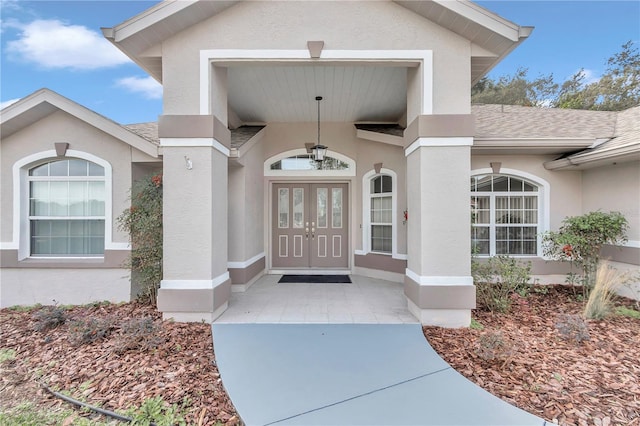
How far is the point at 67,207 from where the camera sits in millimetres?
5773

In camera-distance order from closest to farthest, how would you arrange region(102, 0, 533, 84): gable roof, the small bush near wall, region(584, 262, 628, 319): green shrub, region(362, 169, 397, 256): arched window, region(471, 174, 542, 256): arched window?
region(102, 0, 533, 84): gable roof
region(584, 262, 628, 319): green shrub
the small bush near wall
region(471, 174, 542, 256): arched window
region(362, 169, 397, 256): arched window

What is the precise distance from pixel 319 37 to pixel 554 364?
5.29m

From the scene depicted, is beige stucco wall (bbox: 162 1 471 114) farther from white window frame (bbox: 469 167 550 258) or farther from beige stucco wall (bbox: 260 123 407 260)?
beige stucco wall (bbox: 260 123 407 260)

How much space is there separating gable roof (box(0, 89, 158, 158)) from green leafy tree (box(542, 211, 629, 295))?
8027mm

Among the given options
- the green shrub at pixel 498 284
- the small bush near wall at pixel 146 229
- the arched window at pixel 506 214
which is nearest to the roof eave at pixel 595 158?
the arched window at pixel 506 214

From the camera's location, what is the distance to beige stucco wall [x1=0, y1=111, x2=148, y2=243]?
219 inches

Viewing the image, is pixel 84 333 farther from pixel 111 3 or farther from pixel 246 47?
pixel 111 3

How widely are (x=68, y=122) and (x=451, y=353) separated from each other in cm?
746

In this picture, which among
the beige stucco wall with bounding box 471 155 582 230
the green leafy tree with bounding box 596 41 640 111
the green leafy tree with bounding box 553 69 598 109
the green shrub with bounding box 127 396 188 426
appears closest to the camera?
the green shrub with bounding box 127 396 188 426

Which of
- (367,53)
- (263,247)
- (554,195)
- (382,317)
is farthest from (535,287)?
(263,247)

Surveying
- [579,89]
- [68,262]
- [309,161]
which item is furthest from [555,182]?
[579,89]

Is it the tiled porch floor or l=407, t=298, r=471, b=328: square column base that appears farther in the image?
the tiled porch floor

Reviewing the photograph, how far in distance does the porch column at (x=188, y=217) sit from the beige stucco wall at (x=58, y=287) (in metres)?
1.88

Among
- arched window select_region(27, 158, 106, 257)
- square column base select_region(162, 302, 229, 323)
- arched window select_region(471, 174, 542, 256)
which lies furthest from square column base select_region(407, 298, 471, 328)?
arched window select_region(27, 158, 106, 257)
